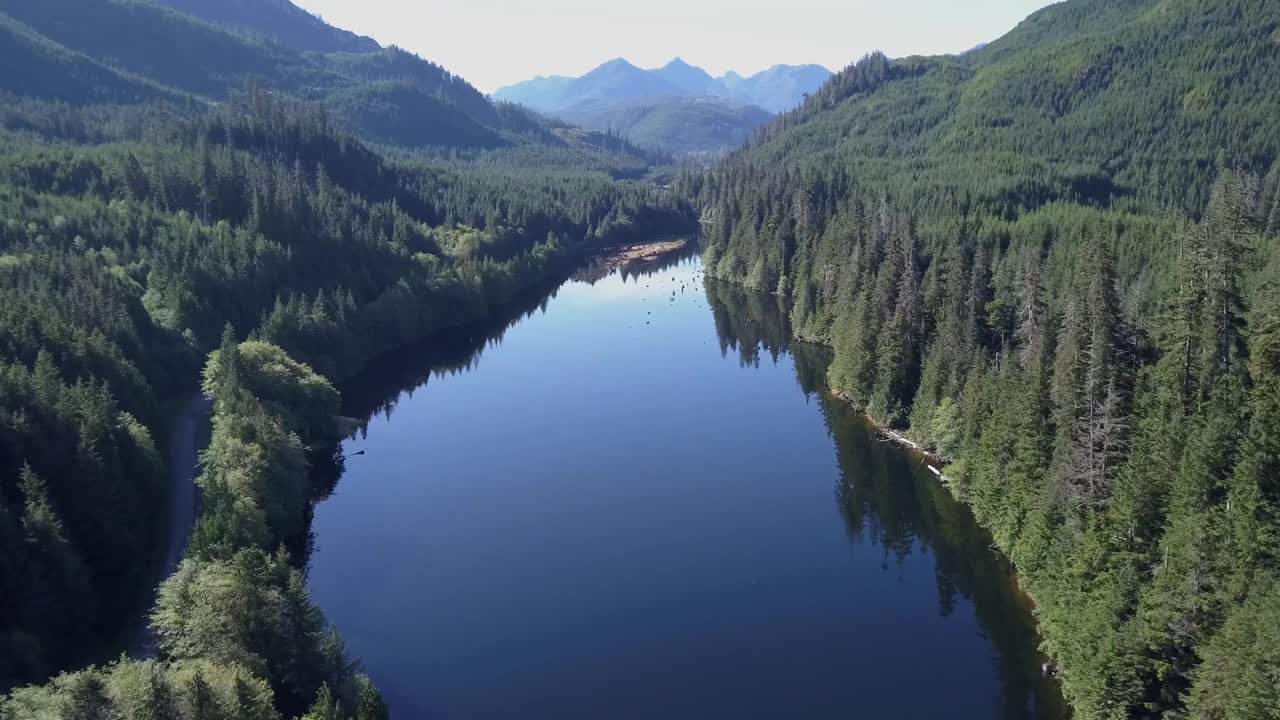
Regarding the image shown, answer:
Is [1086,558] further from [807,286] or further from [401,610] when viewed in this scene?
[807,286]

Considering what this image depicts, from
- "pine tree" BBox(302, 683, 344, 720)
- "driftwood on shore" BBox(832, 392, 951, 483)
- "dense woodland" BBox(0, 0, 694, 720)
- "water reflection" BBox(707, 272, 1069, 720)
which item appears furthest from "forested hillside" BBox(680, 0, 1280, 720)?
"dense woodland" BBox(0, 0, 694, 720)

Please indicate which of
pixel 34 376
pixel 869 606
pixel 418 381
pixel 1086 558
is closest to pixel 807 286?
pixel 418 381

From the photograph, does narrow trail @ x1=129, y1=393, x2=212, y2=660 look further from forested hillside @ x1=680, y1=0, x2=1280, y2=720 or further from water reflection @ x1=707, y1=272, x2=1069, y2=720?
forested hillside @ x1=680, y1=0, x2=1280, y2=720

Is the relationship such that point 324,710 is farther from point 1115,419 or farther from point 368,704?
point 1115,419

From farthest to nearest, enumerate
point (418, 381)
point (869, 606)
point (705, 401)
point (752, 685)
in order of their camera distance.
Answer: point (418, 381) < point (705, 401) < point (869, 606) < point (752, 685)

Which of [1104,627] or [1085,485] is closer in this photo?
[1104,627]

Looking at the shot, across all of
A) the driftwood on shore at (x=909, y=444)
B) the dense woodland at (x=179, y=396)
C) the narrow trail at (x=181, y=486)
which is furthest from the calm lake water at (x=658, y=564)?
the narrow trail at (x=181, y=486)
